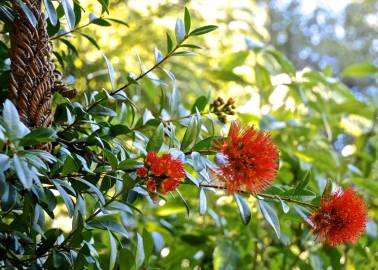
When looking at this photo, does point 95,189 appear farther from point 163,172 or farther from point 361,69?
point 361,69

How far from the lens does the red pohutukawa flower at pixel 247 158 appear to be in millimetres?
533

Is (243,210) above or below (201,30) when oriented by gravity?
below

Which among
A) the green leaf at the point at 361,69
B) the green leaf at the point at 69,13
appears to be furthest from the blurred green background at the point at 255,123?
the green leaf at the point at 69,13

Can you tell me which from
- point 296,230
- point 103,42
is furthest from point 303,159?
point 103,42

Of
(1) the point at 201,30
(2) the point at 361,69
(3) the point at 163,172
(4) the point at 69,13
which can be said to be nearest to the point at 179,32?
(1) the point at 201,30

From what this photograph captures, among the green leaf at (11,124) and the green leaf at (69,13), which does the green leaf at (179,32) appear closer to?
the green leaf at (69,13)

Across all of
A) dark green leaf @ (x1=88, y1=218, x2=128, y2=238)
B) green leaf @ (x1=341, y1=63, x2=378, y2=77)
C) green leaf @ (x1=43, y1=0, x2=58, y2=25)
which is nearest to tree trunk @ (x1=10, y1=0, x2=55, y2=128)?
green leaf @ (x1=43, y1=0, x2=58, y2=25)

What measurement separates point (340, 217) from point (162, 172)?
199mm

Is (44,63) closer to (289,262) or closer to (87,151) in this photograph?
(87,151)

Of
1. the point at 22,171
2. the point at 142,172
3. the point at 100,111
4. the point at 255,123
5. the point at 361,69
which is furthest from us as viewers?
the point at 361,69

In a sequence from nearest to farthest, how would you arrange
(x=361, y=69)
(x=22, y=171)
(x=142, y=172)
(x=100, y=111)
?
(x=22, y=171), (x=142, y=172), (x=100, y=111), (x=361, y=69)

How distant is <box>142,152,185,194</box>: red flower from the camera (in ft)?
1.68

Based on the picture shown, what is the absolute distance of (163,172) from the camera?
0.51 meters

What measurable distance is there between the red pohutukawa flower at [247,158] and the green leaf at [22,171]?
0.19m
